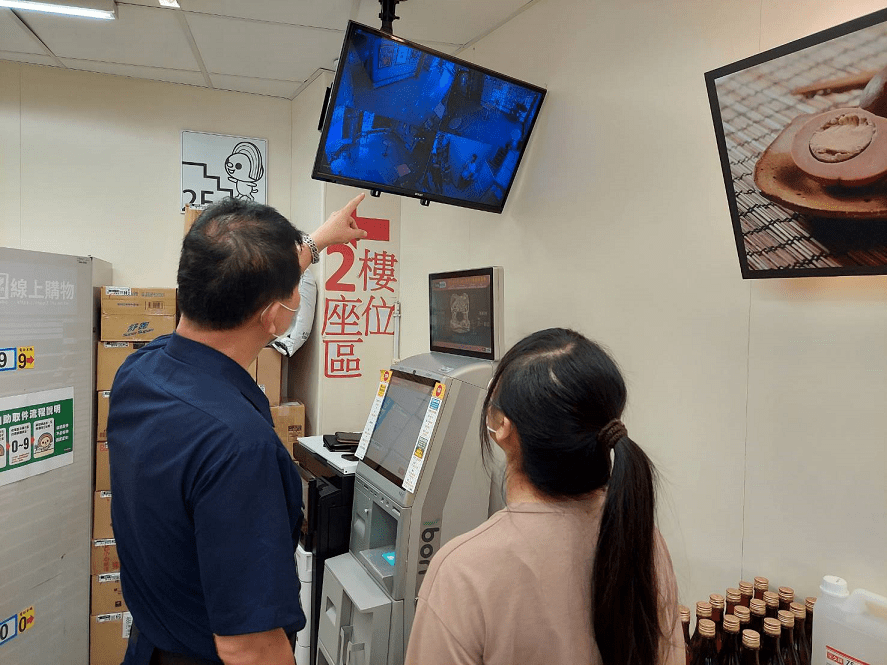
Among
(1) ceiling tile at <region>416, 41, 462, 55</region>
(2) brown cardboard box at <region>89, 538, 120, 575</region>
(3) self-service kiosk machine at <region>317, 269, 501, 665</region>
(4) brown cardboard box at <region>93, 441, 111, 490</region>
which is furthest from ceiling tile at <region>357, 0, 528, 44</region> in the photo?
(2) brown cardboard box at <region>89, 538, 120, 575</region>

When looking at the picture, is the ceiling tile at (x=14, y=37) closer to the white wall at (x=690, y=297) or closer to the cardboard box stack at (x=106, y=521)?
the cardboard box stack at (x=106, y=521)

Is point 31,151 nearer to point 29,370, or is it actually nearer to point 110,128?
point 110,128

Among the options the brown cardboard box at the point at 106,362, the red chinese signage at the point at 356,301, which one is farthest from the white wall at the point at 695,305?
the brown cardboard box at the point at 106,362

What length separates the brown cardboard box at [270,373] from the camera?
3582mm

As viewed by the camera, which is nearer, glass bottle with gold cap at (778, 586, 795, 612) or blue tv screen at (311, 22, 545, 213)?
glass bottle with gold cap at (778, 586, 795, 612)

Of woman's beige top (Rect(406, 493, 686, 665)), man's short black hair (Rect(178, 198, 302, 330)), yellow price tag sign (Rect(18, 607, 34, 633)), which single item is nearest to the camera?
woman's beige top (Rect(406, 493, 686, 665))

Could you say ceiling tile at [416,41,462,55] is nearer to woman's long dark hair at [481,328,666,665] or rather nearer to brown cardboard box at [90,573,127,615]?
woman's long dark hair at [481,328,666,665]

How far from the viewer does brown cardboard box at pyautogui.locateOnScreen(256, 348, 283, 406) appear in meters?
3.58

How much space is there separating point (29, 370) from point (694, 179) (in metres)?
2.83

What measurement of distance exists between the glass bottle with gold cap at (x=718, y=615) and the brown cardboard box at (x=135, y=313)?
300 centimetres

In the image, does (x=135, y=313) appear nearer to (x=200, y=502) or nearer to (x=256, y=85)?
(x=256, y=85)

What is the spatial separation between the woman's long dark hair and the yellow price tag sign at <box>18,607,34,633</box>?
9.09ft

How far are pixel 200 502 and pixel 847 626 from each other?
140 centimetres

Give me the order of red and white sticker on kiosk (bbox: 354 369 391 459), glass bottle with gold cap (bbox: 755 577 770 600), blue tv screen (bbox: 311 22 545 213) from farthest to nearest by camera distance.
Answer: red and white sticker on kiosk (bbox: 354 369 391 459)
blue tv screen (bbox: 311 22 545 213)
glass bottle with gold cap (bbox: 755 577 770 600)
